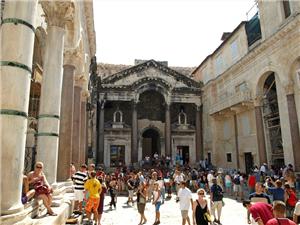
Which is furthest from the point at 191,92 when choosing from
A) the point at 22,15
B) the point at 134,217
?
the point at 22,15

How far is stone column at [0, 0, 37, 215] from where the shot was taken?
332cm

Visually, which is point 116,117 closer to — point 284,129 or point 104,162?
point 104,162

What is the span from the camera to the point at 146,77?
26562 millimetres

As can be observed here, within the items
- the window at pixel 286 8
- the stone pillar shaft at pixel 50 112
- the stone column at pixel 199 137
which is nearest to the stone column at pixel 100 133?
the stone column at pixel 199 137

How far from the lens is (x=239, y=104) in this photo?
20.8m

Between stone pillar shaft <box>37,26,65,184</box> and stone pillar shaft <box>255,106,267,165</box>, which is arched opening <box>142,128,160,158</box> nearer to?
stone pillar shaft <box>255,106,267,165</box>

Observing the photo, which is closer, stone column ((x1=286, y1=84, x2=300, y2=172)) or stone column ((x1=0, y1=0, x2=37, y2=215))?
stone column ((x1=0, y1=0, x2=37, y2=215))

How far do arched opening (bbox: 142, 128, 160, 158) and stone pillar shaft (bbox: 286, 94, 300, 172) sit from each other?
15797 mm

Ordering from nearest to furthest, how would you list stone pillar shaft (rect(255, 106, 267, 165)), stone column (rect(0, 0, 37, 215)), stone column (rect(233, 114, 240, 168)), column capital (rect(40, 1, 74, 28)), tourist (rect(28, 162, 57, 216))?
stone column (rect(0, 0, 37, 215)) < tourist (rect(28, 162, 57, 216)) < column capital (rect(40, 1, 74, 28)) < stone pillar shaft (rect(255, 106, 267, 165)) < stone column (rect(233, 114, 240, 168))

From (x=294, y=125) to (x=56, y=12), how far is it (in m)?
14.4

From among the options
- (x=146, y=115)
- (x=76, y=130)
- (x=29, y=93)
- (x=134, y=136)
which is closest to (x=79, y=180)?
(x=29, y=93)

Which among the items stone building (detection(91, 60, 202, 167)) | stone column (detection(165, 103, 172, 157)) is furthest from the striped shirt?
stone column (detection(165, 103, 172, 157))

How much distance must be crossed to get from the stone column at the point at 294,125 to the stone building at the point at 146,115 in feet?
41.9

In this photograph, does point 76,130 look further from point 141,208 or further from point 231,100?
point 231,100
